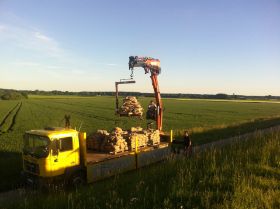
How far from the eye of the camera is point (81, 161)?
1188cm

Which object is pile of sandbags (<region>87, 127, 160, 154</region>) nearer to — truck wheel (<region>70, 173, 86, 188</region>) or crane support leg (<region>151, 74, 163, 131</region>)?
truck wheel (<region>70, 173, 86, 188</region>)

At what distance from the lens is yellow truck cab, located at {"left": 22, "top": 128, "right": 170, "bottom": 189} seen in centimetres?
1088

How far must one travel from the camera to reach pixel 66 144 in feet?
37.7

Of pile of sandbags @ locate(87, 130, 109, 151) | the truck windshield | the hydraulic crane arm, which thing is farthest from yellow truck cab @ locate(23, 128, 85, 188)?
the hydraulic crane arm

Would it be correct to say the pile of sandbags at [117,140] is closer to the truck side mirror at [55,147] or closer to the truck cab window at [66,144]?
the truck cab window at [66,144]

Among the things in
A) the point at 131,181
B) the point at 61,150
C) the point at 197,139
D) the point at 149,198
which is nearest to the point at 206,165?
the point at 131,181

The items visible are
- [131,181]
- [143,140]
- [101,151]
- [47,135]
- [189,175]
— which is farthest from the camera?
[143,140]

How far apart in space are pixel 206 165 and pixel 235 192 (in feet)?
6.79

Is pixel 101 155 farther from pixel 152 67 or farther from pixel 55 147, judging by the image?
pixel 152 67

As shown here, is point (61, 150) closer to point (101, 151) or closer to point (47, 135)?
point (47, 135)

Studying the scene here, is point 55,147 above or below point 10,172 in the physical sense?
above

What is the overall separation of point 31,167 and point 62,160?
3.82 feet

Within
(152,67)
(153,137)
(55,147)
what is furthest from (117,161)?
(152,67)

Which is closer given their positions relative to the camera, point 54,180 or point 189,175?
point 189,175
